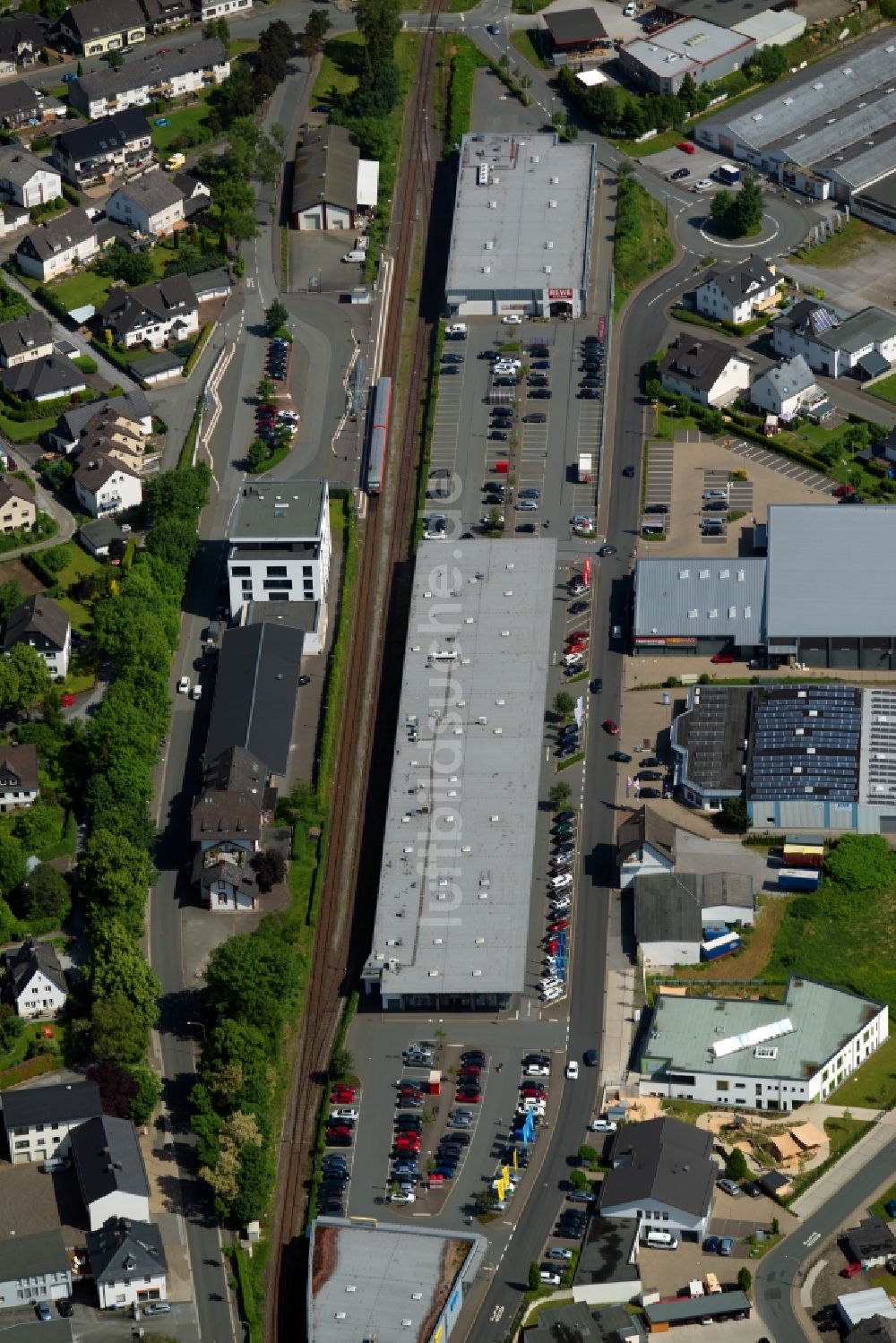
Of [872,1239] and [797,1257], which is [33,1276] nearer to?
[797,1257]

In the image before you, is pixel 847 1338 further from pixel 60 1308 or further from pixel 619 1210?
pixel 60 1308

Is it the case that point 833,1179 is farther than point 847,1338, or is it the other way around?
point 833,1179

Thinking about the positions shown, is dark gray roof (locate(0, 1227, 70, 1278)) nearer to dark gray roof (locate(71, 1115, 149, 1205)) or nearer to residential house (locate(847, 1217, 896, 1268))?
dark gray roof (locate(71, 1115, 149, 1205))

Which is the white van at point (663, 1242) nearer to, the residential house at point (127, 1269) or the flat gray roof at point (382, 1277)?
the flat gray roof at point (382, 1277)

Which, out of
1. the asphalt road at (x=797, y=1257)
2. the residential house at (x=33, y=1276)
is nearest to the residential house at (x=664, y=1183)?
the asphalt road at (x=797, y=1257)

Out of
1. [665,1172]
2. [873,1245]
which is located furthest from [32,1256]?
[873,1245]

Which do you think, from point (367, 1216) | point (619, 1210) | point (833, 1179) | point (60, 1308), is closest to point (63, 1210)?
point (60, 1308)

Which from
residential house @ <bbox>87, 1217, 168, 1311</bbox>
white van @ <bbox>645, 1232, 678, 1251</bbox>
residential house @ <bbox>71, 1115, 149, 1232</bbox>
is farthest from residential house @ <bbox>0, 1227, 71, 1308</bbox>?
white van @ <bbox>645, 1232, 678, 1251</bbox>
